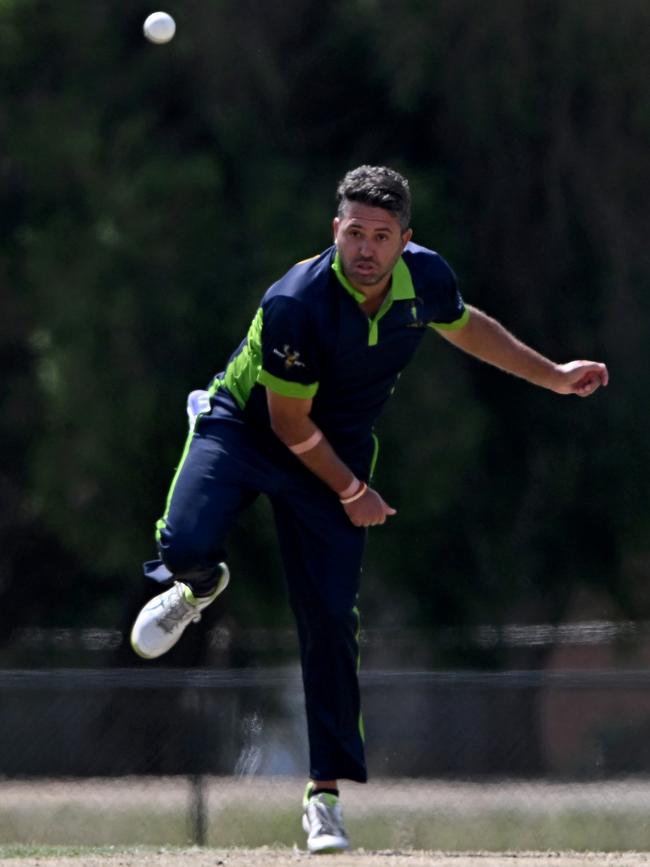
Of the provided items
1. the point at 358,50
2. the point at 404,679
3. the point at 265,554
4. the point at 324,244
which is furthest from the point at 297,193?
the point at 404,679

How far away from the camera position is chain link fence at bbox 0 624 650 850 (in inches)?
265

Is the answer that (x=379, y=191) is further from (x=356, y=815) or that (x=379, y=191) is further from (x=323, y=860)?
(x=356, y=815)

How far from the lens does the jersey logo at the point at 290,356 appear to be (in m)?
4.41

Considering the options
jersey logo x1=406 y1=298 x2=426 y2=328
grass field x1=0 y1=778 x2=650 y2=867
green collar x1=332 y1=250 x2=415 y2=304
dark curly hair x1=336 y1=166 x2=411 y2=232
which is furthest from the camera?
grass field x1=0 y1=778 x2=650 y2=867

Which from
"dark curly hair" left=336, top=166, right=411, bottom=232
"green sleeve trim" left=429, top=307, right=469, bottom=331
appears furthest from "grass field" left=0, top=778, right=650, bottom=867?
"dark curly hair" left=336, top=166, right=411, bottom=232

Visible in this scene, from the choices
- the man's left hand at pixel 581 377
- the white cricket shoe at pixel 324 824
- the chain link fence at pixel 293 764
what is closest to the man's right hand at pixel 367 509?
the man's left hand at pixel 581 377

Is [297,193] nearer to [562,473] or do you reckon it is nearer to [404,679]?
[562,473]

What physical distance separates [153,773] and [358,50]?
642cm

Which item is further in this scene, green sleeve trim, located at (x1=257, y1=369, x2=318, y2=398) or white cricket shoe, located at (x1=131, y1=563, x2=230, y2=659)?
white cricket shoe, located at (x1=131, y1=563, x2=230, y2=659)

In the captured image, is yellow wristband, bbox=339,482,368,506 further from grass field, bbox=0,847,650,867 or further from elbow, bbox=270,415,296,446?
grass field, bbox=0,847,650,867

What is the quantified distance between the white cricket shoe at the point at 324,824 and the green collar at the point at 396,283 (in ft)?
5.07

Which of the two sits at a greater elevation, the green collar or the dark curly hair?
the dark curly hair

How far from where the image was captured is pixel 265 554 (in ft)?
35.7

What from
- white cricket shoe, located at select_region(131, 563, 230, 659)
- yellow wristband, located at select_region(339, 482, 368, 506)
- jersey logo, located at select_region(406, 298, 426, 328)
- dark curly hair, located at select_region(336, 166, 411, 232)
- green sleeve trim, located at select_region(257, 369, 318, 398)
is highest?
dark curly hair, located at select_region(336, 166, 411, 232)
